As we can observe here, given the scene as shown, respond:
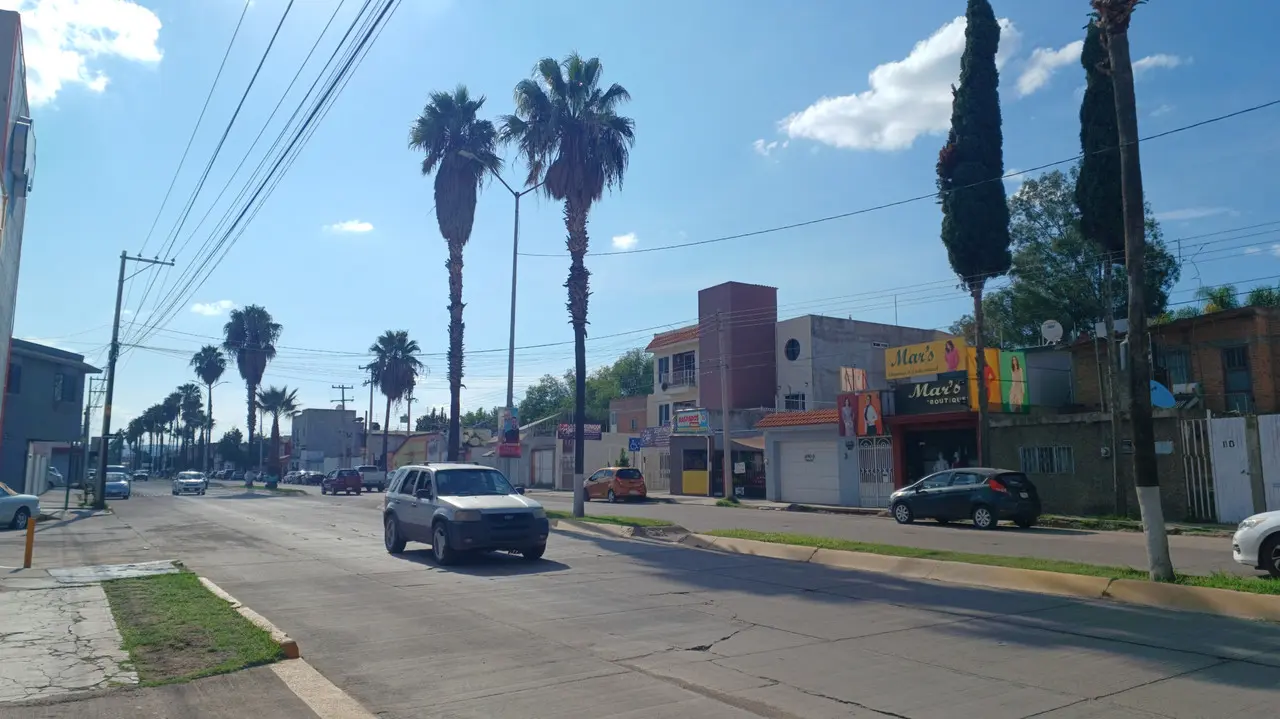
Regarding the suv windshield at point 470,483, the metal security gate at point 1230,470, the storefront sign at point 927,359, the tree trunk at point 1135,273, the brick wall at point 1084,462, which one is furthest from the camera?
the storefront sign at point 927,359

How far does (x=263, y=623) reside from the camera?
916cm

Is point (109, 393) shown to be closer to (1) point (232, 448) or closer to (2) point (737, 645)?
(2) point (737, 645)

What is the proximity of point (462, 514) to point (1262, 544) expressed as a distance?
11639 mm

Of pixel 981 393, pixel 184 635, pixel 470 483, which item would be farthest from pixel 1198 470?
pixel 184 635

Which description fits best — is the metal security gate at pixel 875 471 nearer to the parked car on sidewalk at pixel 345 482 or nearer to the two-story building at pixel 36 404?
the parked car on sidewalk at pixel 345 482

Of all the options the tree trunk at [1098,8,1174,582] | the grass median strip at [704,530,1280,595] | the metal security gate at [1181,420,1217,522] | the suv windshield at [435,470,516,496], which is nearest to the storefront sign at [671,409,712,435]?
the metal security gate at [1181,420,1217,522]

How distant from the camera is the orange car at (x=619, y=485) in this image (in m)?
39.4

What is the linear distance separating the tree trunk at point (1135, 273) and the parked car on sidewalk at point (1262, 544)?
51.8 inches

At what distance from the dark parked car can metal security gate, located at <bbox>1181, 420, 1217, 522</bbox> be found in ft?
13.1

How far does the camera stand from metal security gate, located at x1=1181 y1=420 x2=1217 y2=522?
22.3 metres

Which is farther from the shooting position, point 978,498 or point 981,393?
point 981,393

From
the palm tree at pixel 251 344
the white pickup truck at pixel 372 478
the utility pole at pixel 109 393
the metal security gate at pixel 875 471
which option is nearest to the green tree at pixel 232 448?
the palm tree at pixel 251 344

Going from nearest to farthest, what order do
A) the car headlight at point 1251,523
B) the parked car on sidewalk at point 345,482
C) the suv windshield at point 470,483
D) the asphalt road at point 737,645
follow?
the asphalt road at point 737,645 < the car headlight at point 1251,523 < the suv windshield at point 470,483 < the parked car on sidewalk at point 345,482

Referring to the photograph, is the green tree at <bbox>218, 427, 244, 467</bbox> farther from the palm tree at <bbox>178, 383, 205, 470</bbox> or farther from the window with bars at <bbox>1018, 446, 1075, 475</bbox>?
the window with bars at <bbox>1018, 446, 1075, 475</bbox>
